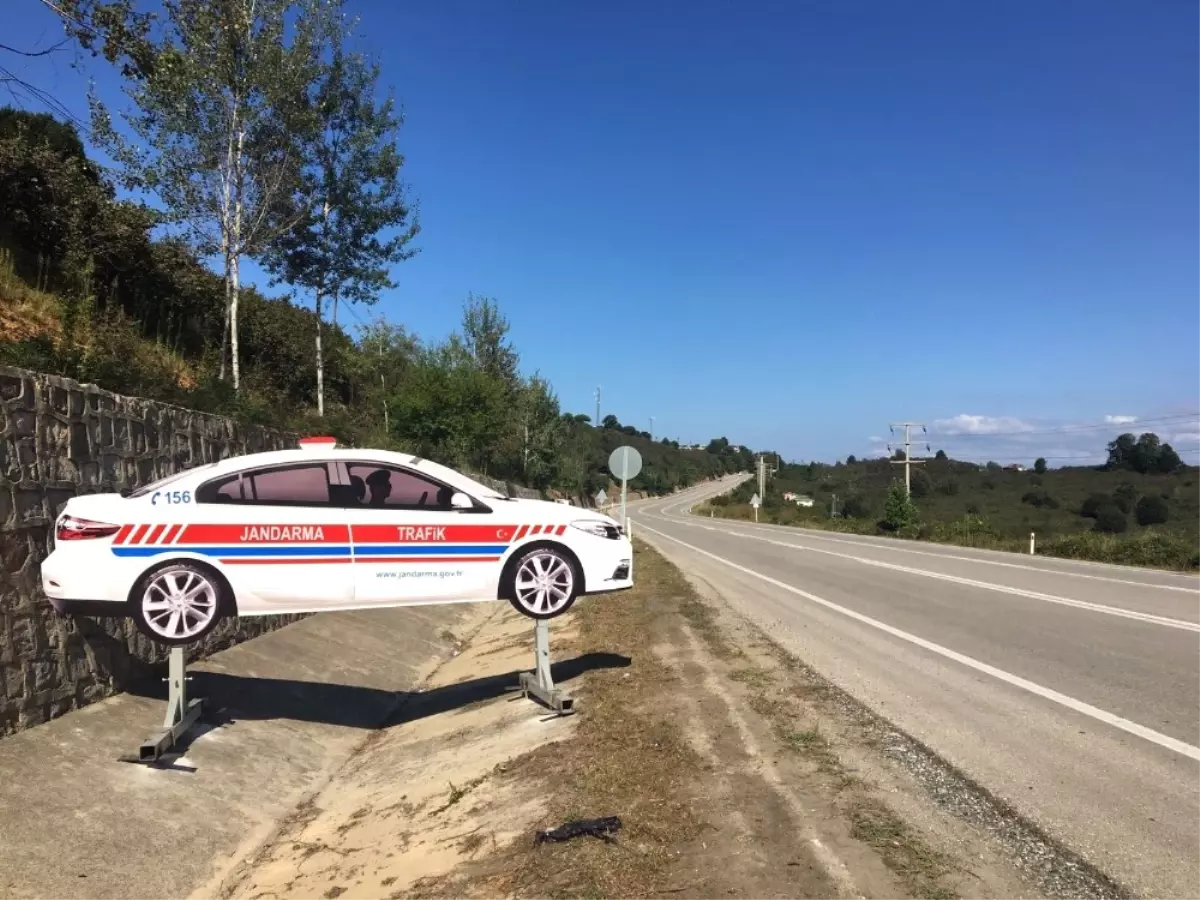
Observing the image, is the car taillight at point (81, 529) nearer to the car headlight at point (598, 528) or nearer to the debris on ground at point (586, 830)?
the car headlight at point (598, 528)

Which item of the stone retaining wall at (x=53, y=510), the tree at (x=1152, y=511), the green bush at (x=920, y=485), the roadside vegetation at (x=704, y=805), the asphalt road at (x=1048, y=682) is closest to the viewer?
the roadside vegetation at (x=704, y=805)

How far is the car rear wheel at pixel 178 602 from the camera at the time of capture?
16.3ft

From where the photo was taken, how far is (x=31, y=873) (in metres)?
4.46

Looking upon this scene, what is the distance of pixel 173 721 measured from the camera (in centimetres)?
592

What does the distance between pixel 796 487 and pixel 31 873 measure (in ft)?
476

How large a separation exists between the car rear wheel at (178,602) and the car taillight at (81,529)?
14.1 inches

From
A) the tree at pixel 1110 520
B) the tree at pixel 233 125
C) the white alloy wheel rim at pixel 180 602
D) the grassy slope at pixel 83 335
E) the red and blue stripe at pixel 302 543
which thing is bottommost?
the tree at pixel 1110 520

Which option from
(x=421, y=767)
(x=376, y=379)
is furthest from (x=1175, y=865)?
(x=376, y=379)

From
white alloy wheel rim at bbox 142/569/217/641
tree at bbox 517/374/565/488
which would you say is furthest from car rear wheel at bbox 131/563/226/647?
tree at bbox 517/374/565/488

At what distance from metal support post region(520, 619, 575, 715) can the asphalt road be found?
2586mm

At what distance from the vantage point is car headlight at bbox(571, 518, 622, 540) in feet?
19.1

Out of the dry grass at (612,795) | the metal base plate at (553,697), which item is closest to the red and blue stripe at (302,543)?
the dry grass at (612,795)

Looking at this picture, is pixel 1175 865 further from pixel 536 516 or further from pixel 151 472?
pixel 151 472

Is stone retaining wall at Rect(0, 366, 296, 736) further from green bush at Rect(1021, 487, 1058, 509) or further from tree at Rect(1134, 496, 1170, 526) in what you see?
green bush at Rect(1021, 487, 1058, 509)
